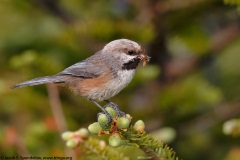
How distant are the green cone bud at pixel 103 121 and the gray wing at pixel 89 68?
65.2 inches

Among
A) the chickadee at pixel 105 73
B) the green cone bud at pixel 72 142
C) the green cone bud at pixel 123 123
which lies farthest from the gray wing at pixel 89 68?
the green cone bud at pixel 123 123

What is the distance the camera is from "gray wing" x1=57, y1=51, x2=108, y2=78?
14.2 ft

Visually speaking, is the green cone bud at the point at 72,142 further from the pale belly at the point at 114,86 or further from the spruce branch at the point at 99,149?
the pale belly at the point at 114,86

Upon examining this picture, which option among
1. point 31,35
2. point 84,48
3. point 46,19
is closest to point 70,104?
point 84,48

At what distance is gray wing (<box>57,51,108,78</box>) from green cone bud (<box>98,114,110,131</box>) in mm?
1657

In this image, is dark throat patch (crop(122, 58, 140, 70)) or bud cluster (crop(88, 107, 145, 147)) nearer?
bud cluster (crop(88, 107, 145, 147))

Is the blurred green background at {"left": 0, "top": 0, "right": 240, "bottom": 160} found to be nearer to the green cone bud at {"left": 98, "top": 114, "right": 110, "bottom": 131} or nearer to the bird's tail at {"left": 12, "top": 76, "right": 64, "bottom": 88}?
the bird's tail at {"left": 12, "top": 76, "right": 64, "bottom": 88}

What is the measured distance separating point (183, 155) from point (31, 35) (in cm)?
214

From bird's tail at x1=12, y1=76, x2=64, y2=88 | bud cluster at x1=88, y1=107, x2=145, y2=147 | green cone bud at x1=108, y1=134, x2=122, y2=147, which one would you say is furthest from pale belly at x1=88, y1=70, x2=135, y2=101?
green cone bud at x1=108, y1=134, x2=122, y2=147

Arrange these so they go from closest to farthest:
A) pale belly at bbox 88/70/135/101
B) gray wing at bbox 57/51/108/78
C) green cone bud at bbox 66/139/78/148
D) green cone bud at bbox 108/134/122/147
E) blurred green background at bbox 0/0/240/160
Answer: green cone bud at bbox 108/134/122/147 → green cone bud at bbox 66/139/78/148 → pale belly at bbox 88/70/135/101 → gray wing at bbox 57/51/108/78 → blurred green background at bbox 0/0/240/160

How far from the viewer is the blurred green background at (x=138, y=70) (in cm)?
477

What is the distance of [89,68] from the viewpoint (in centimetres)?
440

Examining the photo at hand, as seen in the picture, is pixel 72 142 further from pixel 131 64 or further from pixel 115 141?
pixel 131 64

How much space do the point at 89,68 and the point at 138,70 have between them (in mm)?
731
